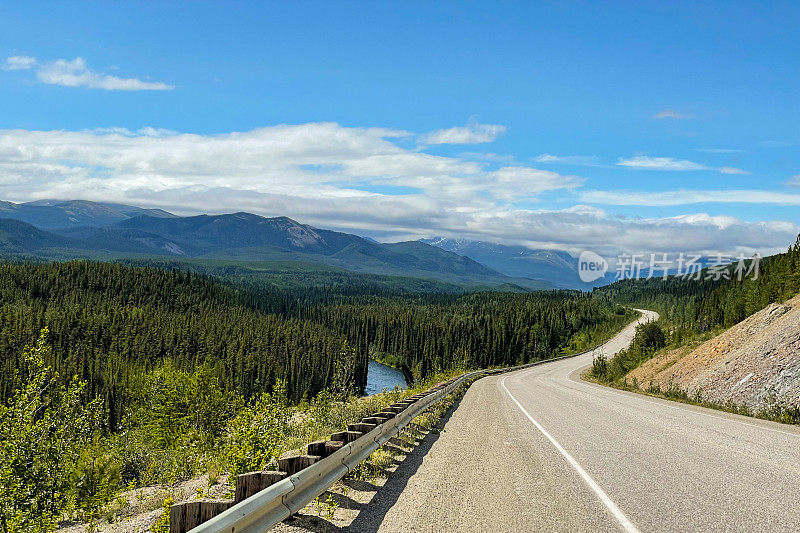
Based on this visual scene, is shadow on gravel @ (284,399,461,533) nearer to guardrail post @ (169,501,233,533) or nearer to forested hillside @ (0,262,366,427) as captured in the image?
guardrail post @ (169,501,233,533)

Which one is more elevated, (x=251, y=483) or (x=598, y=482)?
(x=251, y=483)

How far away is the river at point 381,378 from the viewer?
111 meters

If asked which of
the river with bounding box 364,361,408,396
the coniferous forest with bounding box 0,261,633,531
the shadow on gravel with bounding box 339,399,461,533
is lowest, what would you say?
the river with bounding box 364,361,408,396

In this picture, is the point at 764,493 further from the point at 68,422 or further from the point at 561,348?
the point at 561,348

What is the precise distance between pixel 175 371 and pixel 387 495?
45.6 metres

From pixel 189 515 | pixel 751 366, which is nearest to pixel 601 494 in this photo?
pixel 189 515

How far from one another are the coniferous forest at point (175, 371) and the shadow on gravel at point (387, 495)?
1676 mm

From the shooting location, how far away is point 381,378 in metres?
129

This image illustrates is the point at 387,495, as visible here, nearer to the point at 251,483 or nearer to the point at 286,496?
the point at 286,496

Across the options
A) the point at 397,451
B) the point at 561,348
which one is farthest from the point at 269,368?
the point at 397,451

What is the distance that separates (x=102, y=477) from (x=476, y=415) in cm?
1076

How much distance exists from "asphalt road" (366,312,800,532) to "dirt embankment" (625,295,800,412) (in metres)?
7.17

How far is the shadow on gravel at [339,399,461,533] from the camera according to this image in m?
5.87

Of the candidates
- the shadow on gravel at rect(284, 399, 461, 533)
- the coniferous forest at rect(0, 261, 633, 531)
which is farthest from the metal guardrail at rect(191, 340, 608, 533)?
the coniferous forest at rect(0, 261, 633, 531)
